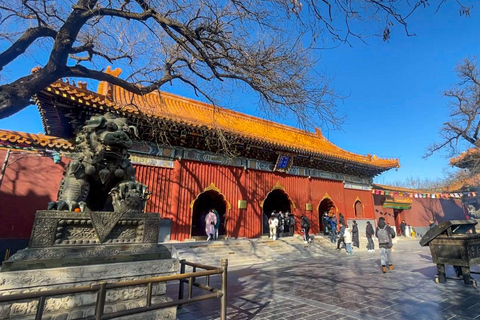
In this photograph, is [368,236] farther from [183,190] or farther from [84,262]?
[84,262]

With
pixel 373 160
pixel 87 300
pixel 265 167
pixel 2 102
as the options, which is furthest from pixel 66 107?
pixel 373 160

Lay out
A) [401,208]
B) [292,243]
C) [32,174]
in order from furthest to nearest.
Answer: [401,208] < [292,243] < [32,174]

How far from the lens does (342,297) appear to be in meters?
4.07

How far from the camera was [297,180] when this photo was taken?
12914mm

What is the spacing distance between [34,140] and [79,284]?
8.09 metres

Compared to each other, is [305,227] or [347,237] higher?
[305,227]

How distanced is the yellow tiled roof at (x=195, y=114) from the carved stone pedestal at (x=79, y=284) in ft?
14.3

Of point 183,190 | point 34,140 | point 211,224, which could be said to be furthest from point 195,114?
point 34,140

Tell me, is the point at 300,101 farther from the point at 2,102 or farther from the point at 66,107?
the point at 66,107

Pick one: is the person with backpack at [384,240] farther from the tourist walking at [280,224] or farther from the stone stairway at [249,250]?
the tourist walking at [280,224]

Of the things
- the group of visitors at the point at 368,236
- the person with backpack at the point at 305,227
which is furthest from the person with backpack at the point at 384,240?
the person with backpack at the point at 305,227

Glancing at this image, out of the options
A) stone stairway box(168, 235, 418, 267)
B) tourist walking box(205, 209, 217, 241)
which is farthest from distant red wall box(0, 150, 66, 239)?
tourist walking box(205, 209, 217, 241)

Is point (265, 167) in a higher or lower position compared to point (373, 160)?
lower

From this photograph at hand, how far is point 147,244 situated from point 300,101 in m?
3.58
